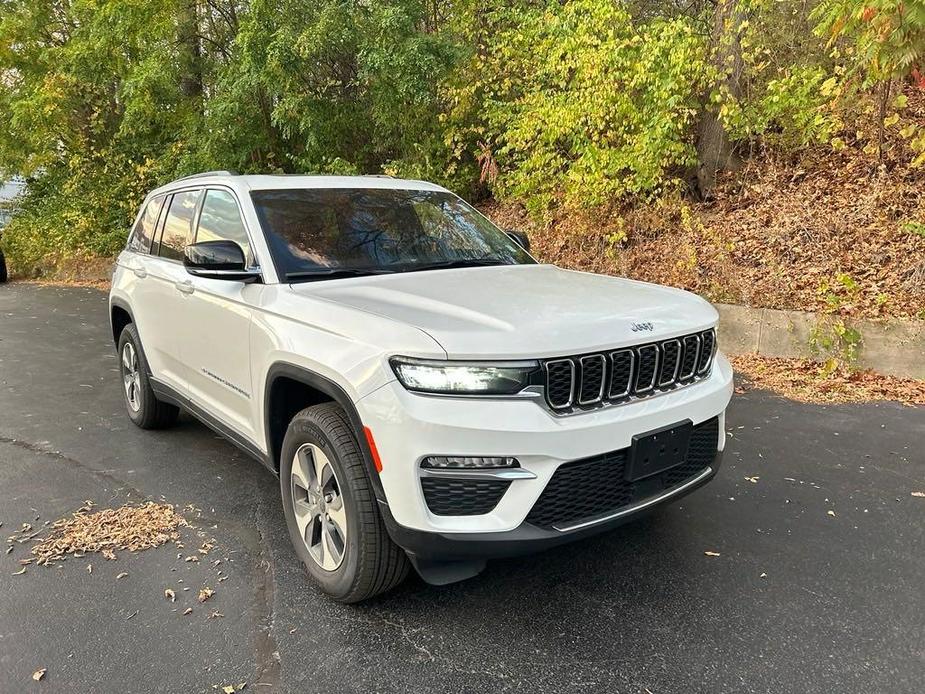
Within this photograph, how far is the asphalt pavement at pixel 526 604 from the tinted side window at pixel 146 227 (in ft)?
5.24

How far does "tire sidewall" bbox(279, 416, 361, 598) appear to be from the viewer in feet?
8.81

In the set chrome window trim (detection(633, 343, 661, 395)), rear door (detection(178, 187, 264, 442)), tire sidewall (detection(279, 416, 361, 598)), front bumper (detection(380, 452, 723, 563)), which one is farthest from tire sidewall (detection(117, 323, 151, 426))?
chrome window trim (detection(633, 343, 661, 395))

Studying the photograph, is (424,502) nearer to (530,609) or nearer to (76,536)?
(530,609)

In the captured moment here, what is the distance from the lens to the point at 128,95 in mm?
13648

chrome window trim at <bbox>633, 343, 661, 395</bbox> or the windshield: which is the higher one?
the windshield

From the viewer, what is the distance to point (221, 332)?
364 cm

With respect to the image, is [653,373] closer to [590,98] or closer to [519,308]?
[519,308]

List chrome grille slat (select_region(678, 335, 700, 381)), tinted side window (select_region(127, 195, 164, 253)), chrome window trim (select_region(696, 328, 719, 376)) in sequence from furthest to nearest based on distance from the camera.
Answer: tinted side window (select_region(127, 195, 164, 253))
chrome window trim (select_region(696, 328, 719, 376))
chrome grille slat (select_region(678, 335, 700, 381))

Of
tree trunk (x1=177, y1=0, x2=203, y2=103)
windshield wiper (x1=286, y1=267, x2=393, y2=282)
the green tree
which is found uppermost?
tree trunk (x1=177, y1=0, x2=203, y2=103)

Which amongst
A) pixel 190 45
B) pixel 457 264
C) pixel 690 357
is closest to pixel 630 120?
pixel 457 264

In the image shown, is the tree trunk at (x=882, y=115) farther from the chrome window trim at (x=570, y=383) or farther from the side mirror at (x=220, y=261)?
the side mirror at (x=220, y=261)

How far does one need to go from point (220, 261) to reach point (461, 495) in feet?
5.54

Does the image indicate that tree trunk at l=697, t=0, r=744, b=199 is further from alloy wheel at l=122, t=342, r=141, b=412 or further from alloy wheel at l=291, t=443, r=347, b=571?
alloy wheel at l=291, t=443, r=347, b=571

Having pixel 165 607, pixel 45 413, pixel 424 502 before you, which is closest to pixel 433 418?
pixel 424 502
